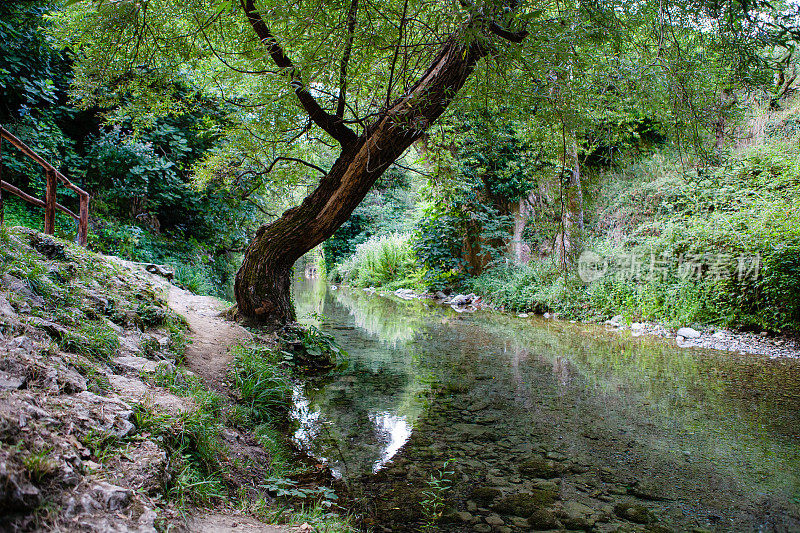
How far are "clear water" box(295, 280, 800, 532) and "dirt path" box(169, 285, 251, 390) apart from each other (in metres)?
0.84

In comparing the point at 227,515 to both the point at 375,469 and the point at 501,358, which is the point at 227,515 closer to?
the point at 375,469

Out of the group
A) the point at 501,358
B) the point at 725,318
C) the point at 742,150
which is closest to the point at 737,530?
the point at 501,358

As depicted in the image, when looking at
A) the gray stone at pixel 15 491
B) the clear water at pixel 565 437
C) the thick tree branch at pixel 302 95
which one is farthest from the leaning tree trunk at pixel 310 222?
the gray stone at pixel 15 491

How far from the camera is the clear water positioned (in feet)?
7.73

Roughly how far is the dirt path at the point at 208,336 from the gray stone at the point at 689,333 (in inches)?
255

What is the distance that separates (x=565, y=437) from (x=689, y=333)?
4.70 metres

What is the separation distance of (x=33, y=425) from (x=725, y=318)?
26.6 ft

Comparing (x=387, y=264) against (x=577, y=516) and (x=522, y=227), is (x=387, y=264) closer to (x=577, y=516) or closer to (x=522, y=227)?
(x=522, y=227)

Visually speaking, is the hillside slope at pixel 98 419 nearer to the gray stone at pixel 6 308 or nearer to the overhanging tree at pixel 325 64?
the gray stone at pixel 6 308

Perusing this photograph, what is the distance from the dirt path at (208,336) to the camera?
3.73m

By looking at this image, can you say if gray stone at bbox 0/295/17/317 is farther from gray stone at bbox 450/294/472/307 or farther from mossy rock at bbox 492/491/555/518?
gray stone at bbox 450/294/472/307

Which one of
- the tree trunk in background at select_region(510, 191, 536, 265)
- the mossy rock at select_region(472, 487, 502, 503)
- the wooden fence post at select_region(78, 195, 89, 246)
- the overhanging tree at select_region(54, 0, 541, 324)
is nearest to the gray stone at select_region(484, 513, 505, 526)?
the mossy rock at select_region(472, 487, 502, 503)

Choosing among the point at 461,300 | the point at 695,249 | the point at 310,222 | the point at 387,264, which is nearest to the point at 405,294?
the point at 387,264

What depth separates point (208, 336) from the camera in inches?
182
